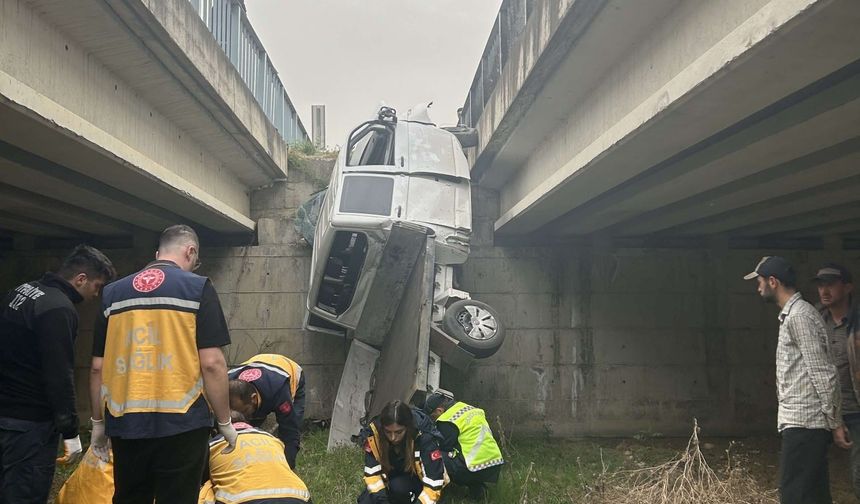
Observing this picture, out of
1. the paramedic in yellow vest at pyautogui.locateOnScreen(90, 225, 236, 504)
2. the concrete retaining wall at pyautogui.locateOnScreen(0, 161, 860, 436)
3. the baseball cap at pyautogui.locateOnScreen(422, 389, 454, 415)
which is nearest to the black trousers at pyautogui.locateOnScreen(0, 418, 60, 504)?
the paramedic in yellow vest at pyautogui.locateOnScreen(90, 225, 236, 504)

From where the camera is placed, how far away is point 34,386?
346 centimetres

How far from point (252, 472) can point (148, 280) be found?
3.34ft

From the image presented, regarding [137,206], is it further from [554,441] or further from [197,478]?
[554,441]

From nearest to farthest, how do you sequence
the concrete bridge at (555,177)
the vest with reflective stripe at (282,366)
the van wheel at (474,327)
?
the concrete bridge at (555,177)
the vest with reflective stripe at (282,366)
the van wheel at (474,327)

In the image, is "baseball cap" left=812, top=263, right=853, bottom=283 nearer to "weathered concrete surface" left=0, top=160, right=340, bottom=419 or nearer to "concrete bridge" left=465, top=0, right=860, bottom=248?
"concrete bridge" left=465, top=0, right=860, bottom=248

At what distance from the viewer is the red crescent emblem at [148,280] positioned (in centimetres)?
287

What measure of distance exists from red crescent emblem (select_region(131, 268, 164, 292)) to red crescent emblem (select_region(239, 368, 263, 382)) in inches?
53.5

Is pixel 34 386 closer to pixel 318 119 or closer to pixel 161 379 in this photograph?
pixel 161 379

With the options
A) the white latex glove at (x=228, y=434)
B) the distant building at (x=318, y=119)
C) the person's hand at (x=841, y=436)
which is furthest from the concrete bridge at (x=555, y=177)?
the white latex glove at (x=228, y=434)

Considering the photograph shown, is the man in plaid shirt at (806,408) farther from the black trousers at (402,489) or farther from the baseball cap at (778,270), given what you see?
the black trousers at (402,489)

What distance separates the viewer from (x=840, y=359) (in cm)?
401

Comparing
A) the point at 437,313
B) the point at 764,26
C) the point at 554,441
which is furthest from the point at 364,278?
the point at 764,26

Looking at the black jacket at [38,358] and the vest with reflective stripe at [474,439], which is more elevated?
the black jacket at [38,358]

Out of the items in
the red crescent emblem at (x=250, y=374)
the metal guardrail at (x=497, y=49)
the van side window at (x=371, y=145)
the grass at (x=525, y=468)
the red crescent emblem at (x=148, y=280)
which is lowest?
the grass at (x=525, y=468)
